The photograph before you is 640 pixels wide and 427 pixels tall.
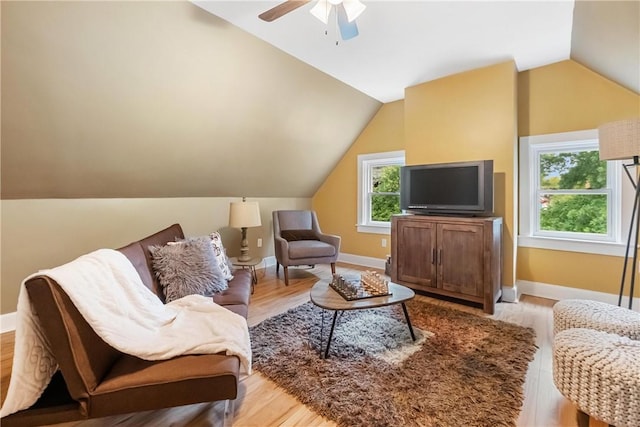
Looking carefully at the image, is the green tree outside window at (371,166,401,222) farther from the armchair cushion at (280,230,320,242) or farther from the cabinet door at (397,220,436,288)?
the cabinet door at (397,220,436,288)

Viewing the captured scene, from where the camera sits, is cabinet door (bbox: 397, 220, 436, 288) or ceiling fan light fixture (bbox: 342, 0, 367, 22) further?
cabinet door (bbox: 397, 220, 436, 288)

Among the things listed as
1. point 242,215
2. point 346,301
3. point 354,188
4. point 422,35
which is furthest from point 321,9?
point 354,188

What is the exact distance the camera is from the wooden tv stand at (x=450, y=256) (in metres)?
2.80

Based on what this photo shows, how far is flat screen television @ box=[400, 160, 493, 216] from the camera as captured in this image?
117 inches

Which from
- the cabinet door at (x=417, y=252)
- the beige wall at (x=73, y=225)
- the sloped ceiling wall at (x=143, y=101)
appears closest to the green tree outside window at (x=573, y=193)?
the cabinet door at (x=417, y=252)

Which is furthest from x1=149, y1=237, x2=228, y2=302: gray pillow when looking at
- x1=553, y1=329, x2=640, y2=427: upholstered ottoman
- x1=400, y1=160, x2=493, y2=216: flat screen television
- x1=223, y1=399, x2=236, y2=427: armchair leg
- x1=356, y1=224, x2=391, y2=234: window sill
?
x1=356, y1=224, x2=391, y2=234: window sill

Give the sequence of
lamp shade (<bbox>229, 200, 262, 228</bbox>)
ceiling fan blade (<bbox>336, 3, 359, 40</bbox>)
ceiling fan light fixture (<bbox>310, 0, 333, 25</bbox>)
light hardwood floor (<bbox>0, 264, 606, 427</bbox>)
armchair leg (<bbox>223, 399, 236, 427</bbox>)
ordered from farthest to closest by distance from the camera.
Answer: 1. lamp shade (<bbox>229, 200, 262, 228</bbox>)
2. ceiling fan blade (<bbox>336, 3, 359, 40</bbox>)
3. ceiling fan light fixture (<bbox>310, 0, 333, 25</bbox>)
4. light hardwood floor (<bbox>0, 264, 606, 427</bbox>)
5. armchair leg (<bbox>223, 399, 236, 427</bbox>)

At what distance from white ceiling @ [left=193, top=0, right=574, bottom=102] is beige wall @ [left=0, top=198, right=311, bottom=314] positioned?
2245 millimetres

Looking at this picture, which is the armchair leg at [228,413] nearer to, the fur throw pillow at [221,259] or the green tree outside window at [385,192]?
the fur throw pillow at [221,259]

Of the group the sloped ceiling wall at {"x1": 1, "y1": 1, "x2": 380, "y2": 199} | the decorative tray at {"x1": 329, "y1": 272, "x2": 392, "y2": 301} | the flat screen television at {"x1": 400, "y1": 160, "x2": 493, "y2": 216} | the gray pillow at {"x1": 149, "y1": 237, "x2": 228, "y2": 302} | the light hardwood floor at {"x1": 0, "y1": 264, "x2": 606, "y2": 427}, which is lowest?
the light hardwood floor at {"x1": 0, "y1": 264, "x2": 606, "y2": 427}

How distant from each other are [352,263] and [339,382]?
10.3ft

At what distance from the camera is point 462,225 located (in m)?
2.92

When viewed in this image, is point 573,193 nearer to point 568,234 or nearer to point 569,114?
point 568,234

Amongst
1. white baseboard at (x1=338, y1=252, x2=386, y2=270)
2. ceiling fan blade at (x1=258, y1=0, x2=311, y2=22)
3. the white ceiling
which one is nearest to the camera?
ceiling fan blade at (x1=258, y1=0, x2=311, y2=22)
